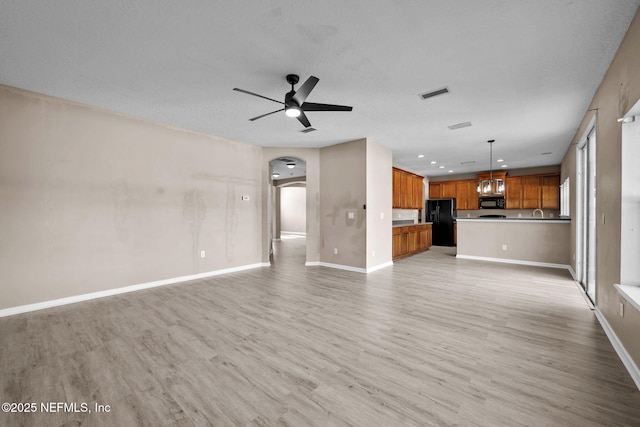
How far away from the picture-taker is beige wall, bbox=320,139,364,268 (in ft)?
18.2

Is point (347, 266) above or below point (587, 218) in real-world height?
below

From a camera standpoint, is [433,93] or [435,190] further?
[435,190]

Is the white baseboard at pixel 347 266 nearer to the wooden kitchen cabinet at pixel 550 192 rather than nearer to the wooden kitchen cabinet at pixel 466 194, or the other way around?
the wooden kitchen cabinet at pixel 466 194

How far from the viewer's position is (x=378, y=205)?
593cm

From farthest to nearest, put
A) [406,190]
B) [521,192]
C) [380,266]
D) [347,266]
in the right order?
1. [521,192]
2. [406,190]
3. [380,266]
4. [347,266]

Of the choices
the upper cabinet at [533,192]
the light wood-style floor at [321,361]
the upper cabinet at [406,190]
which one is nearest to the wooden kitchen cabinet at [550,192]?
the upper cabinet at [533,192]

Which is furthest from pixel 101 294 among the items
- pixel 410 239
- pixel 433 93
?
pixel 410 239

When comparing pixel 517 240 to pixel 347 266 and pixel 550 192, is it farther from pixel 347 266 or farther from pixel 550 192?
pixel 347 266

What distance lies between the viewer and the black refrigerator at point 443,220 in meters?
9.74

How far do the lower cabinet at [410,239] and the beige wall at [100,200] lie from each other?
408 cm

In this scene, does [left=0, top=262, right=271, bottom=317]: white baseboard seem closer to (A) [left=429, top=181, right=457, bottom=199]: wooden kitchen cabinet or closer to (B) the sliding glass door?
(B) the sliding glass door

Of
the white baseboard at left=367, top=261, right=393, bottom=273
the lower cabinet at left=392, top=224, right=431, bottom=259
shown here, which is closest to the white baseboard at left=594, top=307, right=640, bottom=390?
the white baseboard at left=367, top=261, right=393, bottom=273

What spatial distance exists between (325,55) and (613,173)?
9.52 ft

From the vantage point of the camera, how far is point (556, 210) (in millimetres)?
8625
